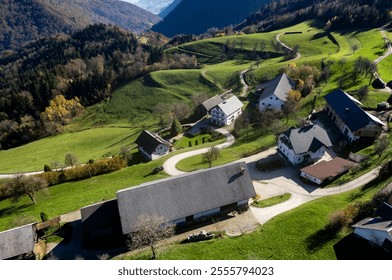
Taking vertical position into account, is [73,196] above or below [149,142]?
below

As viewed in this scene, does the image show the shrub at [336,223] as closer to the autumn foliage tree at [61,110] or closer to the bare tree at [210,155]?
the bare tree at [210,155]

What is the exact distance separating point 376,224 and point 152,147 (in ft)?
207

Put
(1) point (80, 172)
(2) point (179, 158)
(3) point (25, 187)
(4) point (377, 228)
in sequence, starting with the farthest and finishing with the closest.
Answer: (2) point (179, 158) < (1) point (80, 172) < (3) point (25, 187) < (4) point (377, 228)

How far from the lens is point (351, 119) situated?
2837 inches

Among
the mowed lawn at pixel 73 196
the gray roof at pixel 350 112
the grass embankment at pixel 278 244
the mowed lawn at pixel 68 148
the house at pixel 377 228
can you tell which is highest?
the gray roof at pixel 350 112

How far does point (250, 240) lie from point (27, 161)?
300 feet

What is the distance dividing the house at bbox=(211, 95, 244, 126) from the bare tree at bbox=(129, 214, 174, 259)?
63.7 m

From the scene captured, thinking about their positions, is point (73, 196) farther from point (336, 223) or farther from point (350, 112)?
point (350, 112)

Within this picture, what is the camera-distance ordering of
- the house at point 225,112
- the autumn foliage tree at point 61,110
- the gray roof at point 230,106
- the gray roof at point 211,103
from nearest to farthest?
the gray roof at point 230,106 < the house at point 225,112 < the gray roof at point 211,103 < the autumn foliage tree at point 61,110

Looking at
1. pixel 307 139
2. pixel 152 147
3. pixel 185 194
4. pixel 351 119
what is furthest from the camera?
pixel 152 147

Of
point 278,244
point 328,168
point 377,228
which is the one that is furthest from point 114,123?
point 377,228

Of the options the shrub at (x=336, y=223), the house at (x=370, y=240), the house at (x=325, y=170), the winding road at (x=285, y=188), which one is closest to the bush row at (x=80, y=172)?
the winding road at (x=285, y=188)

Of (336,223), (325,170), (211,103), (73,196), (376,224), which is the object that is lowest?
(73,196)

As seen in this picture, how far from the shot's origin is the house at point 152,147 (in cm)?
8675
